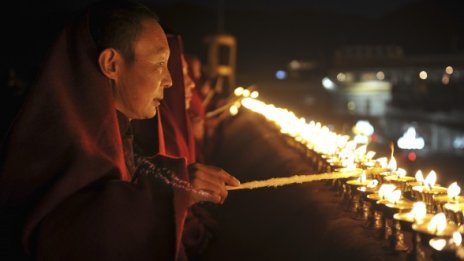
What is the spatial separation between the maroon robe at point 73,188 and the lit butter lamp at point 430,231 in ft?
2.80

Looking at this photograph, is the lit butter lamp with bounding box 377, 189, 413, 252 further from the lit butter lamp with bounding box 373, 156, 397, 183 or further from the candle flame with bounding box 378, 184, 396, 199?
the lit butter lamp with bounding box 373, 156, 397, 183

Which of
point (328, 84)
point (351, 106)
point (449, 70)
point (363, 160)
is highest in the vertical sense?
point (449, 70)

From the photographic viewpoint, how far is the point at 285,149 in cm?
455

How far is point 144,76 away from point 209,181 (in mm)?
549

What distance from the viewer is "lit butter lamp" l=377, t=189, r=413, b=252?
6.56 ft

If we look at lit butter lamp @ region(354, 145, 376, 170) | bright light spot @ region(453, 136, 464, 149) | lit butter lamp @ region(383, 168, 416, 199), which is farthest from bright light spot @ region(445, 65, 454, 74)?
lit butter lamp @ region(383, 168, 416, 199)

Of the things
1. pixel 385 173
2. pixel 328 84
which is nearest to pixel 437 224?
pixel 385 173

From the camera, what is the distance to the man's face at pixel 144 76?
2209 mm

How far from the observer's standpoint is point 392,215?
6.62 feet

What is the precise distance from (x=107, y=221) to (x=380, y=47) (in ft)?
199

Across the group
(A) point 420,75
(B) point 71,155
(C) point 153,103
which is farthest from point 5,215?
(A) point 420,75

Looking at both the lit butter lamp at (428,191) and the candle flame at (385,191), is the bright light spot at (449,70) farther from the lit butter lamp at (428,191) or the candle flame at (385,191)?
the candle flame at (385,191)

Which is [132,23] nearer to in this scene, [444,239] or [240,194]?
[444,239]

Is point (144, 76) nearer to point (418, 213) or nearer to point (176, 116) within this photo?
point (418, 213)
